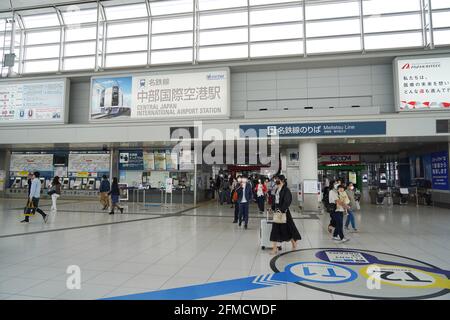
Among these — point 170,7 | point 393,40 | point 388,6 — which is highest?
point 170,7

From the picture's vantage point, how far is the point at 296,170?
1464 centimetres

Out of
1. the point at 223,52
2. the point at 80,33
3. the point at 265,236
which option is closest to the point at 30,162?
the point at 80,33

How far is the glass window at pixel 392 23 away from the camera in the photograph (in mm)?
13905

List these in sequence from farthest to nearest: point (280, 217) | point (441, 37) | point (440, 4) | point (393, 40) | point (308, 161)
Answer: point (393, 40)
point (440, 4)
point (441, 37)
point (308, 161)
point (280, 217)

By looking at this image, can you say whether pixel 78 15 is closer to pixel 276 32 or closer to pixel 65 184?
pixel 65 184

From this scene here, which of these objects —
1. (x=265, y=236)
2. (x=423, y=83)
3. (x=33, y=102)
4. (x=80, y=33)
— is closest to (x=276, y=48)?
(x=423, y=83)

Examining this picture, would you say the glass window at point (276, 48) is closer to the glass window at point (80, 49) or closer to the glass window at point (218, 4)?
the glass window at point (218, 4)

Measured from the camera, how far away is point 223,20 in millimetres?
15922

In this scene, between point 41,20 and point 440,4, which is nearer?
point 440,4

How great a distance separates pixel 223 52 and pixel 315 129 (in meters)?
6.69

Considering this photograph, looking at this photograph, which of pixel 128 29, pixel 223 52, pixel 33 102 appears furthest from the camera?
pixel 128 29

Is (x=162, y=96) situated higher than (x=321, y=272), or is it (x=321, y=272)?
(x=162, y=96)

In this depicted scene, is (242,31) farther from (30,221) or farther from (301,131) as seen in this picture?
(30,221)

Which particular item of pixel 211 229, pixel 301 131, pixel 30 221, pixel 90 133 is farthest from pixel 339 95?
pixel 30 221
